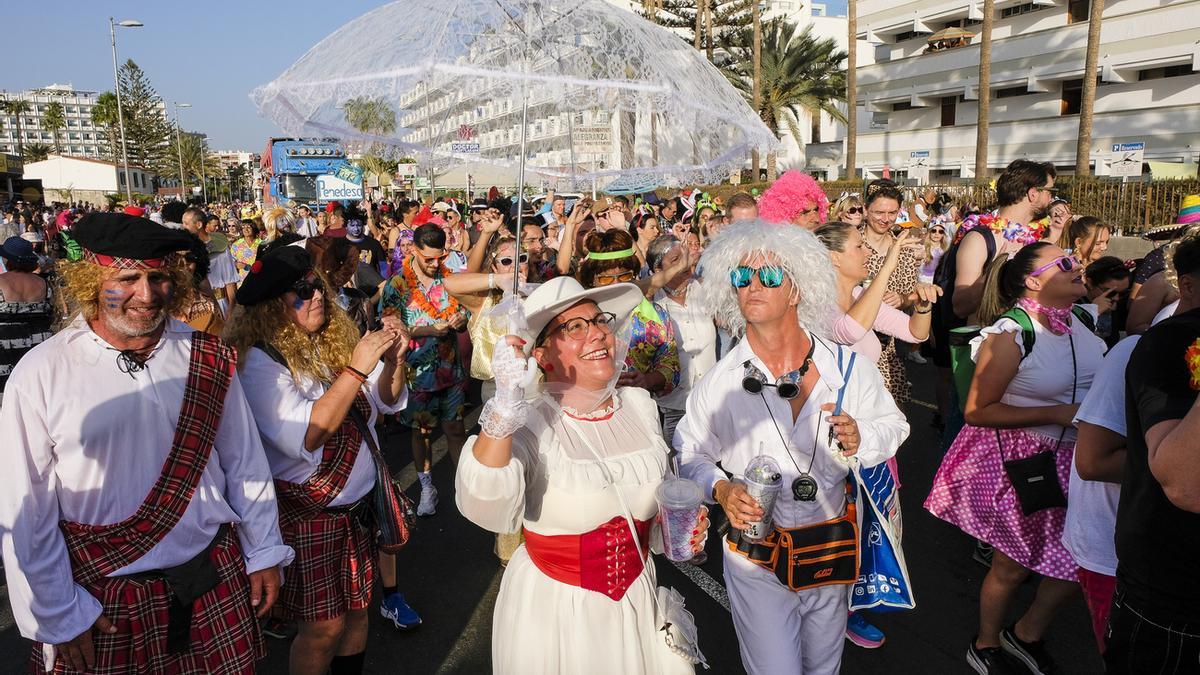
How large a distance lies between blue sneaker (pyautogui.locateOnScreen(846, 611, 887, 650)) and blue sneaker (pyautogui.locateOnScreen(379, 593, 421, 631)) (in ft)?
7.26

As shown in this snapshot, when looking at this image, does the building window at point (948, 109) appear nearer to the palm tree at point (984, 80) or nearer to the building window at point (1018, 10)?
the building window at point (1018, 10)

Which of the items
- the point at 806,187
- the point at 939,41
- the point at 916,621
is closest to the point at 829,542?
the point at 916,621

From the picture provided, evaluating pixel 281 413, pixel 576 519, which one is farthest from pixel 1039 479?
pixel 281 413

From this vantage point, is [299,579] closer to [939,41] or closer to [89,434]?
[89,434]

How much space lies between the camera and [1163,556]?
1988 millimetres

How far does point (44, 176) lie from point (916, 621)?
98.5 meters

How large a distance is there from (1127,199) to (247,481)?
2094 cm

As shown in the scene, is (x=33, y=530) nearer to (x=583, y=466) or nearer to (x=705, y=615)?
(x=583, y=466)

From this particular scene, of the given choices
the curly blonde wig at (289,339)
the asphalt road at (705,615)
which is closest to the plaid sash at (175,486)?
the curly blonde wig at (289,339)

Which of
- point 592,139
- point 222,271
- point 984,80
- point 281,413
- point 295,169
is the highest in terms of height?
point 984,80

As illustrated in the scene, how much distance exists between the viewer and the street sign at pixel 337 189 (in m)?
17.1

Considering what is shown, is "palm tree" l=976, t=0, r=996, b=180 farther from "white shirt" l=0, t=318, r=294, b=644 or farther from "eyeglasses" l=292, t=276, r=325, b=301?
"white shirt" l=0, t=318, r=294, b=644

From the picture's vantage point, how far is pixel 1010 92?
32.9m

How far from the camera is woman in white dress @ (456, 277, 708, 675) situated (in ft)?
7.71
